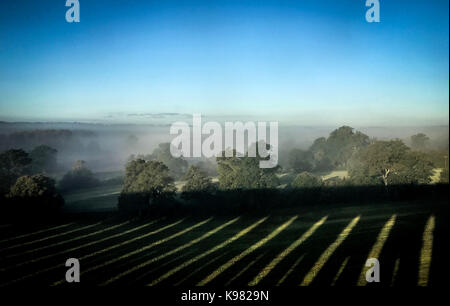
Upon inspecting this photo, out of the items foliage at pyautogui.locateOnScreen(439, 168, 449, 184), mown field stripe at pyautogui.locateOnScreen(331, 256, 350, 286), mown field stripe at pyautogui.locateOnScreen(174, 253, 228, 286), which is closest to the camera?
mown field stripe at pyautogui.locateOnScreen(331, 256, 350, 286)

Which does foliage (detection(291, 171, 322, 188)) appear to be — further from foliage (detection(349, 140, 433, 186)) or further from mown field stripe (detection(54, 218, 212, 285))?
mown field stripe (detection(54, 218, 212, 285))

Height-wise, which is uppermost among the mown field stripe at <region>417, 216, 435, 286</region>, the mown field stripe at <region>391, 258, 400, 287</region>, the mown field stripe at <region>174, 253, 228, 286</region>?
the mown field stripe at <region>417, 216, 435, 286</region>

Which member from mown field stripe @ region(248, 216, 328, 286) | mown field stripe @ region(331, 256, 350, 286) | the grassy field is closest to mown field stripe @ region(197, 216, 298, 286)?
the grassy field

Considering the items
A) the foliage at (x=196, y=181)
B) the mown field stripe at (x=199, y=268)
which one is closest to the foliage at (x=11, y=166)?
the foliage at (x=196, y=181)

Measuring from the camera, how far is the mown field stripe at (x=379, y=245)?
810 cm

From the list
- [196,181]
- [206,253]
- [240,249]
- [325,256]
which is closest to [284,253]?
[325,256]

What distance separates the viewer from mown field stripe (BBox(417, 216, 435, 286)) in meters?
7.77

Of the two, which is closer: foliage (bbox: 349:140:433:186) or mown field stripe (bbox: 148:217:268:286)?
mown field stripe (bbox: 148:217:268:286)

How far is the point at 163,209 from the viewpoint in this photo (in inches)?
714

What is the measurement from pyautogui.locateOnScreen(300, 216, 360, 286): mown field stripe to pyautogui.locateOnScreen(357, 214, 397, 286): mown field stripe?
132 centimetres

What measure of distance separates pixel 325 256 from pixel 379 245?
2785 millimetres

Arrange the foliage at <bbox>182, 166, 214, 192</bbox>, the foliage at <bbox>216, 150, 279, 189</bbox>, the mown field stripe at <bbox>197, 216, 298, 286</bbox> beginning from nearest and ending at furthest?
1. the mown field stripe at <bbox>197, 216, 298, 286</bbox>
2. the foliage at <bbox>182, 166, 214, 192</bbox>
3. the foliage at <bbox>216, 150, 279, 189</bbox>

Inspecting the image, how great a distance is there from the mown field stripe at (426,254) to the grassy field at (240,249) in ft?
0.10

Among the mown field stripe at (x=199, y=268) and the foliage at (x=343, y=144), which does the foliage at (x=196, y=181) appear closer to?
the mown field stripe at (x=199, y=268)
